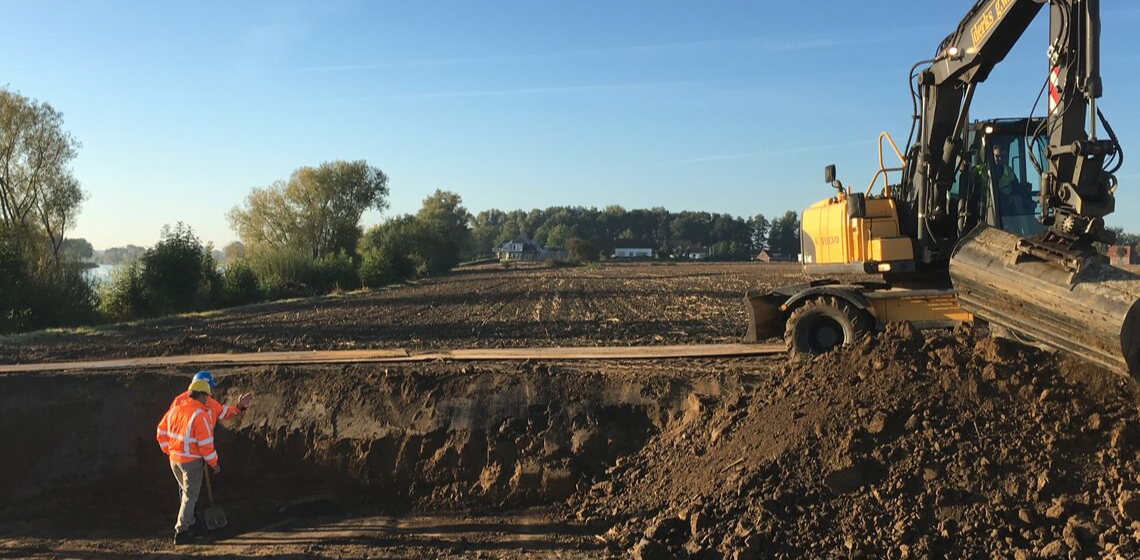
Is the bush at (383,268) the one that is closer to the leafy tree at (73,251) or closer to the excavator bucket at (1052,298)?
the leafy tree at (73,251)

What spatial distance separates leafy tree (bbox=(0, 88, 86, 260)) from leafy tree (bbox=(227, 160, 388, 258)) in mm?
22853

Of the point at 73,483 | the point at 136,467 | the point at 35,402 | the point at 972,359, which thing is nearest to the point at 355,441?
the point at 136,467

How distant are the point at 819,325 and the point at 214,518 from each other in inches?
298

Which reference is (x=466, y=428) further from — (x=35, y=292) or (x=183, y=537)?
(x=35, y=292)

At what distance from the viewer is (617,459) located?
8.00 meters

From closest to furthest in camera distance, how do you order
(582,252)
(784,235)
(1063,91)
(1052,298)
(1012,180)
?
(1052,298) < (1063,91) < (1012,180) < (582,252) < (784,235)

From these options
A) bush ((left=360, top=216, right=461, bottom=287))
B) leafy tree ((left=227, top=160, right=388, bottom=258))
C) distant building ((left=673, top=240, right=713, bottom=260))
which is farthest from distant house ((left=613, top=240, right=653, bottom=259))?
leafy tree ((left=227, top=160, right=388, bottom=258))

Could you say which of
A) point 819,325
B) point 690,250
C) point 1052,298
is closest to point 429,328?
point 819,325

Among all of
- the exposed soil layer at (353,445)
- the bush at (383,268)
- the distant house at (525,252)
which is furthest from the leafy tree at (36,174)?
the distant house at (525,252)

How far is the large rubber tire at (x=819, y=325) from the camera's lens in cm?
941

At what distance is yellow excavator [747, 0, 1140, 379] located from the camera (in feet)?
21.1

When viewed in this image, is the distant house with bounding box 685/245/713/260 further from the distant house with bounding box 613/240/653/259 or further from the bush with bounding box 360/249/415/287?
the bush with bounding box 360/249/415/287

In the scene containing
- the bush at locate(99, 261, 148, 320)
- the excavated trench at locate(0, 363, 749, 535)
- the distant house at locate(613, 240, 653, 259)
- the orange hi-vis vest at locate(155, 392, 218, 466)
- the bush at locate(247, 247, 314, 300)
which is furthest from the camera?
the distant house at locate(613, 240, 653, 259)

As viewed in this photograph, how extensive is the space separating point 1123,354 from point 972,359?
128 centimetres
